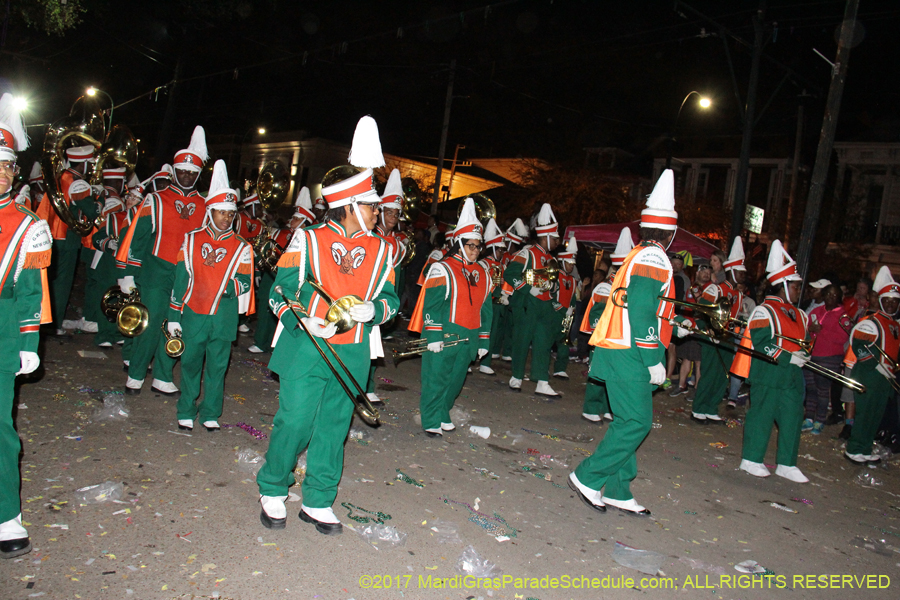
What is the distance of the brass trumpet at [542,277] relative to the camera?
9.51 m

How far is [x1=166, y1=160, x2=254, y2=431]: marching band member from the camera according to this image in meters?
5.60

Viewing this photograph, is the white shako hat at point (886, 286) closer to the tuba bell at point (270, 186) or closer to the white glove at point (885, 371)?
the white glove at point (885, 371)

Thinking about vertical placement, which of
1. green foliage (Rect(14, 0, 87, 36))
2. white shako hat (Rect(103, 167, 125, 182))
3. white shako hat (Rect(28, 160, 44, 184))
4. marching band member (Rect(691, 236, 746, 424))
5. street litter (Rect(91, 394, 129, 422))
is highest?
green foliage (Rect(14, 0, 87, 36))

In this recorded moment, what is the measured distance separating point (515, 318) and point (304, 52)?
36.1 feet

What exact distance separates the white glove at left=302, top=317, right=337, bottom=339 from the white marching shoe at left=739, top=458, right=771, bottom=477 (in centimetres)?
506

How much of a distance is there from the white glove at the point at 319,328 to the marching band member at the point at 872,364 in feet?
22.9

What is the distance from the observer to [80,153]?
361 inches

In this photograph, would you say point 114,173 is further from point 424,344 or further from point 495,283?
point 424,344

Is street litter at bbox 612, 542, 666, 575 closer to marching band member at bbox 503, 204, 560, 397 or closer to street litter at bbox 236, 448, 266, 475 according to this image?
street litter at bbox 236, 448, 266, 475

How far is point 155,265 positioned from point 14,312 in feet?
10.7

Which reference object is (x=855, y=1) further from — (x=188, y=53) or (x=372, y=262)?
(x=188, y=53)

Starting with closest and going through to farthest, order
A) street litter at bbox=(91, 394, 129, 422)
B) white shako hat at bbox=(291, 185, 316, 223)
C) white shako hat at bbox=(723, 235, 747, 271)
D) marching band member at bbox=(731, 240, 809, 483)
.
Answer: street litter at bbox=(91, 394, 129, 422)
marching band member at bbox=(731, 240, 809, 483)
white shako hat at bbox=(723, 235, 747, 271)
white shako hat at bbox=(291, 185, 316, 223)

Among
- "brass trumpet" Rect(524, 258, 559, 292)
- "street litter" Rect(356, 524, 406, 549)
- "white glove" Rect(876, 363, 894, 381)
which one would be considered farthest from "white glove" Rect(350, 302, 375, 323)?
"white glove" Rect(876, 363, 894, 381)

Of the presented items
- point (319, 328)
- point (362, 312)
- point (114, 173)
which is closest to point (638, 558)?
point (362, 312)
